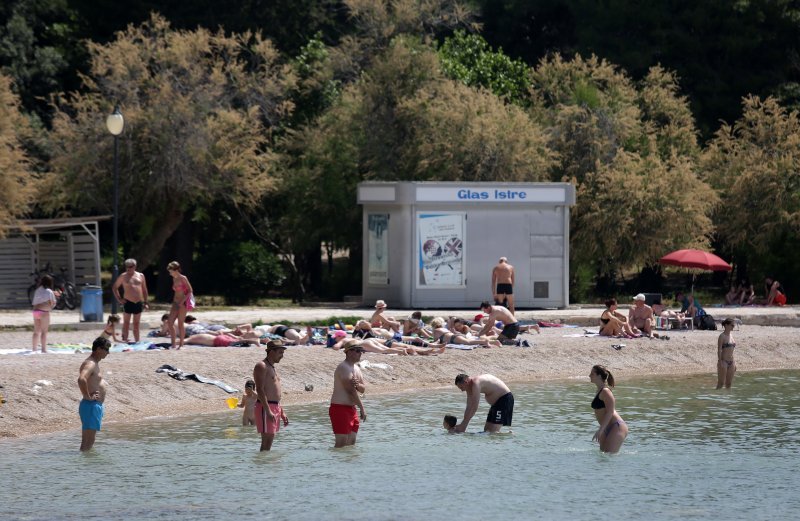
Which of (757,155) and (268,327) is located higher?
(757,155)

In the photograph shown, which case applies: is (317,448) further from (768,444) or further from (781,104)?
(781,104)

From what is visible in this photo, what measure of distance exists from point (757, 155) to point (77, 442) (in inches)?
1158

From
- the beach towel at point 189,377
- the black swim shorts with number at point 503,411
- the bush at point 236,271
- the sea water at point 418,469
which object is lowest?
the sea water at point 418,469

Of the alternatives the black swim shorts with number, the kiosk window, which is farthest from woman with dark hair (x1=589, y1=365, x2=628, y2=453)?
the kiosk window

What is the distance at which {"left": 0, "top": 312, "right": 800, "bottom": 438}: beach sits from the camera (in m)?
20.2

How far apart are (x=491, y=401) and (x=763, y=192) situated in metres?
24.7

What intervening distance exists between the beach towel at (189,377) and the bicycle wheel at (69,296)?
12.1 m

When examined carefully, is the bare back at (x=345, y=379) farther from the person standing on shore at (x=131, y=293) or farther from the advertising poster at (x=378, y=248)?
the advertising poster at (x=378, y=248)

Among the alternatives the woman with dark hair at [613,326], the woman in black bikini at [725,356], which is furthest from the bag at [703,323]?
A: the woman in black bikini at [725,356]

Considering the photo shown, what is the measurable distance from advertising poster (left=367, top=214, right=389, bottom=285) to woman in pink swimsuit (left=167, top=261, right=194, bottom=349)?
32.0ft

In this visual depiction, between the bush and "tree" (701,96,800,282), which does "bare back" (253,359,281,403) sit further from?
"tree" (701,96,800,282)

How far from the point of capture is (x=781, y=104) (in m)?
49.5

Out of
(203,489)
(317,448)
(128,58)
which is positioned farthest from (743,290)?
(203,489)

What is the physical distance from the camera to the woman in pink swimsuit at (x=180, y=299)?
23.8m
